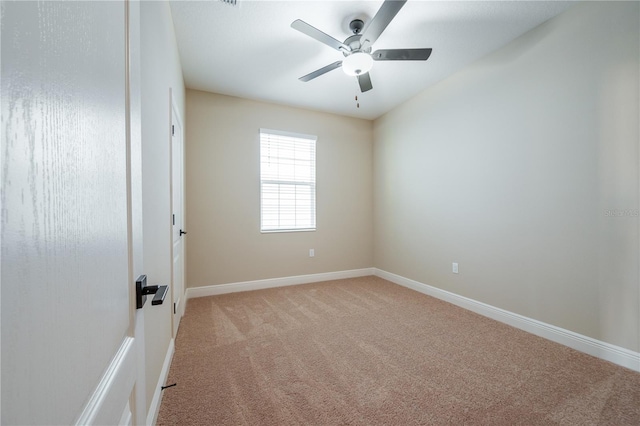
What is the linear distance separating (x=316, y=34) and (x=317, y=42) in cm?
53

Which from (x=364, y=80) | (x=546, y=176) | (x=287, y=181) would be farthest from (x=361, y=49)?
(x=287, y=181)

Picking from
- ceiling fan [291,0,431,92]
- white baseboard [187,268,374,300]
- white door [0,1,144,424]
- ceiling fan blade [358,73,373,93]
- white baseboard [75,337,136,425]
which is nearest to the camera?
white door [0,1,144,424]

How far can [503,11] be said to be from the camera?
211cm

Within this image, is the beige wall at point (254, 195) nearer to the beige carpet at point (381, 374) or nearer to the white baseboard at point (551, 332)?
the beige carpet at point (381, 374)

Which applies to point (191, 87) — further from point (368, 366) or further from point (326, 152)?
point (368, 366)

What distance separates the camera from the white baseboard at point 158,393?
1329 mm

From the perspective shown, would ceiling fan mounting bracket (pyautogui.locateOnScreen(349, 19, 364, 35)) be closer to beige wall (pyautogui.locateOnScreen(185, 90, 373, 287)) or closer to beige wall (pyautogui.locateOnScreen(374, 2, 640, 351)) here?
beige wall (pyautogui.locateOnScreen(374, 2, 640, 351))

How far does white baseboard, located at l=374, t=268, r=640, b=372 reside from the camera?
1.85m

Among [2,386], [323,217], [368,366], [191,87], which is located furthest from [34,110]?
[323,217]

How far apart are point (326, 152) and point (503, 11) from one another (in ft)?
8.37

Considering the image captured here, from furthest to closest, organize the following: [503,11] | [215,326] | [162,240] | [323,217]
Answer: [323,217], [215,326], [503,11], [162,240]

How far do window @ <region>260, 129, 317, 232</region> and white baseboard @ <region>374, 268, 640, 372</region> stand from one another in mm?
2089

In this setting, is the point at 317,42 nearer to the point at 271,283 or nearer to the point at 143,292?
the point at 143,292

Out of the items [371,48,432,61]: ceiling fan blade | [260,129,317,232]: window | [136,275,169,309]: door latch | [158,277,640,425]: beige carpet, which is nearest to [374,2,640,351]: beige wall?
[158,277,640,425]: beige carpet
